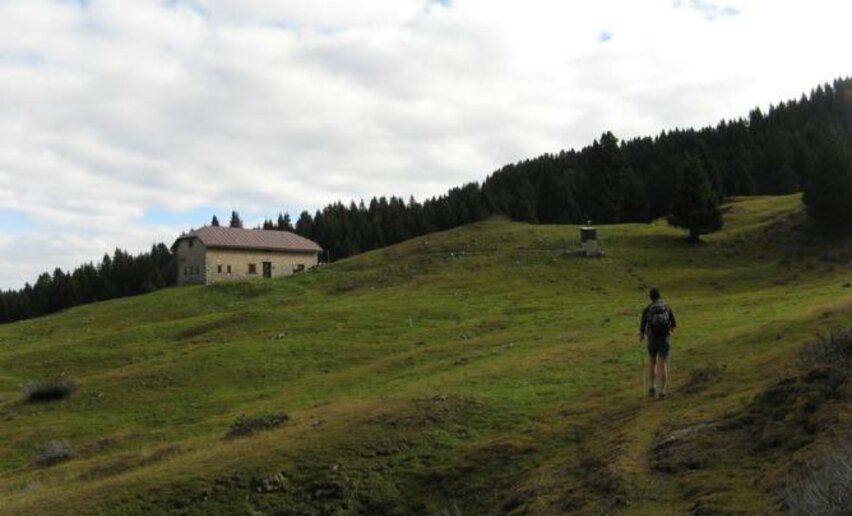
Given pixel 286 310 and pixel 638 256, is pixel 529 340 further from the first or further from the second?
pixel 638 256

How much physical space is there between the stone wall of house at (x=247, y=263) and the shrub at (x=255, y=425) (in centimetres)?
7590

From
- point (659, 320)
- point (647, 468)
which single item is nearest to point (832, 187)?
point (659, 320)

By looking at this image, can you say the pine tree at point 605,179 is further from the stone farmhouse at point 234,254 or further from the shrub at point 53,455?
the shrub at point 53,455

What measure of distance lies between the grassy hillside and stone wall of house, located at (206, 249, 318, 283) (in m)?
42.5

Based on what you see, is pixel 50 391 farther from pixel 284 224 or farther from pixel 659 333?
pixel 284 224

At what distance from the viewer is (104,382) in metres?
36.7

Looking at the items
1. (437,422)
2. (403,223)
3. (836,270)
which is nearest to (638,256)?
(836,270)

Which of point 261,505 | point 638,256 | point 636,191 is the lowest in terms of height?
point 261,505

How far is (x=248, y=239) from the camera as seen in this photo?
103 metres

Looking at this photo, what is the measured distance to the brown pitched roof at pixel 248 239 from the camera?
98938 millimetres

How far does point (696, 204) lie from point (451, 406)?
56.2 m

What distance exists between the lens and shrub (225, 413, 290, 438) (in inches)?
892

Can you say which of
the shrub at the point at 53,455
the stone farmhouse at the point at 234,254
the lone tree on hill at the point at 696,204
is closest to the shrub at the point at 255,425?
the shrub at the point at 53,455

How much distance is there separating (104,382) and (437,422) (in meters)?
22.2
